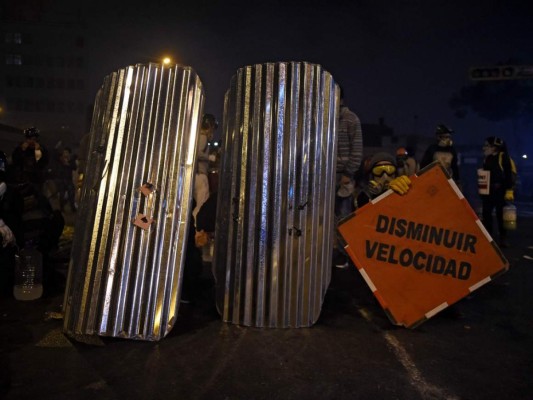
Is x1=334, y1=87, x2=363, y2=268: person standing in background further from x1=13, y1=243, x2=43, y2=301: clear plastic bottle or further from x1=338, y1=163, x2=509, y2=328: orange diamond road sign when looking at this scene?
x1=13, y1=243, x2=43, y2=301: clear plastic bottle

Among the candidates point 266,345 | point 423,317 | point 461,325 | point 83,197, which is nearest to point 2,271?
point 83,197

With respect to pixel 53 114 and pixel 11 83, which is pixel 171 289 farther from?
pixel 11 83

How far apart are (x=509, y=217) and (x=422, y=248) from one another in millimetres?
4747

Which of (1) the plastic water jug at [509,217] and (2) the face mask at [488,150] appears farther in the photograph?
(2) the face mask at [488,150]

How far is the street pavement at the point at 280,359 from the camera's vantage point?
2605mm

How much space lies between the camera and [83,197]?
11.9ft

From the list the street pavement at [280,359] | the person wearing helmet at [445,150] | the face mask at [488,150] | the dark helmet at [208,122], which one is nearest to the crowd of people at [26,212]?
the street pavement at [280,359]

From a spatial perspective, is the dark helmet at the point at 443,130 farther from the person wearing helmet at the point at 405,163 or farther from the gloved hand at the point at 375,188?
the gloved hand at the point at 375,188

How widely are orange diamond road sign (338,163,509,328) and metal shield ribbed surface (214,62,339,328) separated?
46 cm

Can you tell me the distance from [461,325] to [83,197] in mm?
3493

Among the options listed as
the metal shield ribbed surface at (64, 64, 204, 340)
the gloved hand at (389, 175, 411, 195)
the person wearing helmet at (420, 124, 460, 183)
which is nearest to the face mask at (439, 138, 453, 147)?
the person wearing helmet at (420, 124, 460, 183)

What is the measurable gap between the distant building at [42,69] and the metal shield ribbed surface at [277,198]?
234 ft

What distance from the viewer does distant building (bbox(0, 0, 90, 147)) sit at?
2677 inches

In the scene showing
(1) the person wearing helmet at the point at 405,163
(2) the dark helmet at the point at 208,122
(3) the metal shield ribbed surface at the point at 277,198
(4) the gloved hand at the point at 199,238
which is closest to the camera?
(3) the metal shield ribbed surface at the point at 277,198
